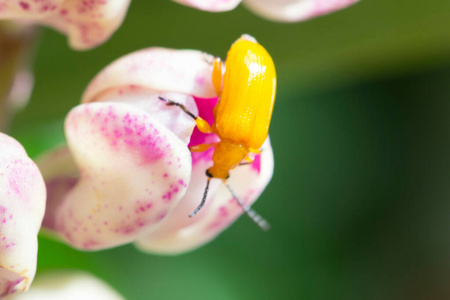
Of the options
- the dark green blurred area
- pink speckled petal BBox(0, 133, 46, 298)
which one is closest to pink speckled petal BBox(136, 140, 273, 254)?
pink speckled petal BBox(0, 133, 46, 298)

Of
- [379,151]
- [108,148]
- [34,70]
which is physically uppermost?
[108,148]

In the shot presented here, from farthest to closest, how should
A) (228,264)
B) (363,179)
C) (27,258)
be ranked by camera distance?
(363,179), (228,264), (27,258)

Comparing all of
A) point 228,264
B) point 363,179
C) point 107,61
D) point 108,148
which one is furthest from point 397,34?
point 363,179

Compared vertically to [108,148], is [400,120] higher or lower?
lower

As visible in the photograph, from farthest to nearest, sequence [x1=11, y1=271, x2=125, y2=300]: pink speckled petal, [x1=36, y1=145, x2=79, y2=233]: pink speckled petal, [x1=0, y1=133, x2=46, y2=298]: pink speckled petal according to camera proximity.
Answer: [x1=11, y1=271, x2=125, y2=300]: pink speckled petal → [x1=36, y1=145, x2=79, y2=233]: pink speckled petal → [x1=0, y1=133, x2=46, y2=298]: pink speckled petal

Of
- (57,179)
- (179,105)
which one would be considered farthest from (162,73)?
(57,179)

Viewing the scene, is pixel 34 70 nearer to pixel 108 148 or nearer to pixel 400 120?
pixel 108 148

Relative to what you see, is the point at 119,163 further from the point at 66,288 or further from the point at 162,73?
the point at 66,288

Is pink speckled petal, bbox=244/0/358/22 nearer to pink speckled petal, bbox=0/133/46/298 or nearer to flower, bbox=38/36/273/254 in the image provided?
flower, bbox=38/36/273/254
